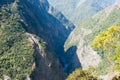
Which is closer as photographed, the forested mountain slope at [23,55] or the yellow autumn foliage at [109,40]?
the yellow autumn foliage at [109,40]

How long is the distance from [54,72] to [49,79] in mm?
6564

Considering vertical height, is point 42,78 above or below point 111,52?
below

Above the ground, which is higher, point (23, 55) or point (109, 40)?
point (109, 40)

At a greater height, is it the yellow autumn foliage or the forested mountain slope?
the yellow autumn foliage

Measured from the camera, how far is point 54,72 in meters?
158

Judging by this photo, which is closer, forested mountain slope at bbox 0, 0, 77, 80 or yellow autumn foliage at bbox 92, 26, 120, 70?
yellow autumn foliage at bbox 92, 26, 120, 70

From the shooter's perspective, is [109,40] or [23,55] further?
[23,55]

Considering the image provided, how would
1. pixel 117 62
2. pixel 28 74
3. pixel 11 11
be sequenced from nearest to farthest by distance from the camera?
1. pixel 117 62
2. pixel 28 74
3. pixel 11 11

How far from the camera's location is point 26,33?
169500 mm

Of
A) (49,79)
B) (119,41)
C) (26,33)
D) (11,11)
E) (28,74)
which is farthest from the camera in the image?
(11,11)

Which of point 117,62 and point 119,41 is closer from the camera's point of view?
point 117,62

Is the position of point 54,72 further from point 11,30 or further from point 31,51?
point 11,30

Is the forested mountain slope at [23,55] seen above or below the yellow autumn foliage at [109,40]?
below

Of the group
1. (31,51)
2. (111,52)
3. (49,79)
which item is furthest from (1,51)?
(111,52)
